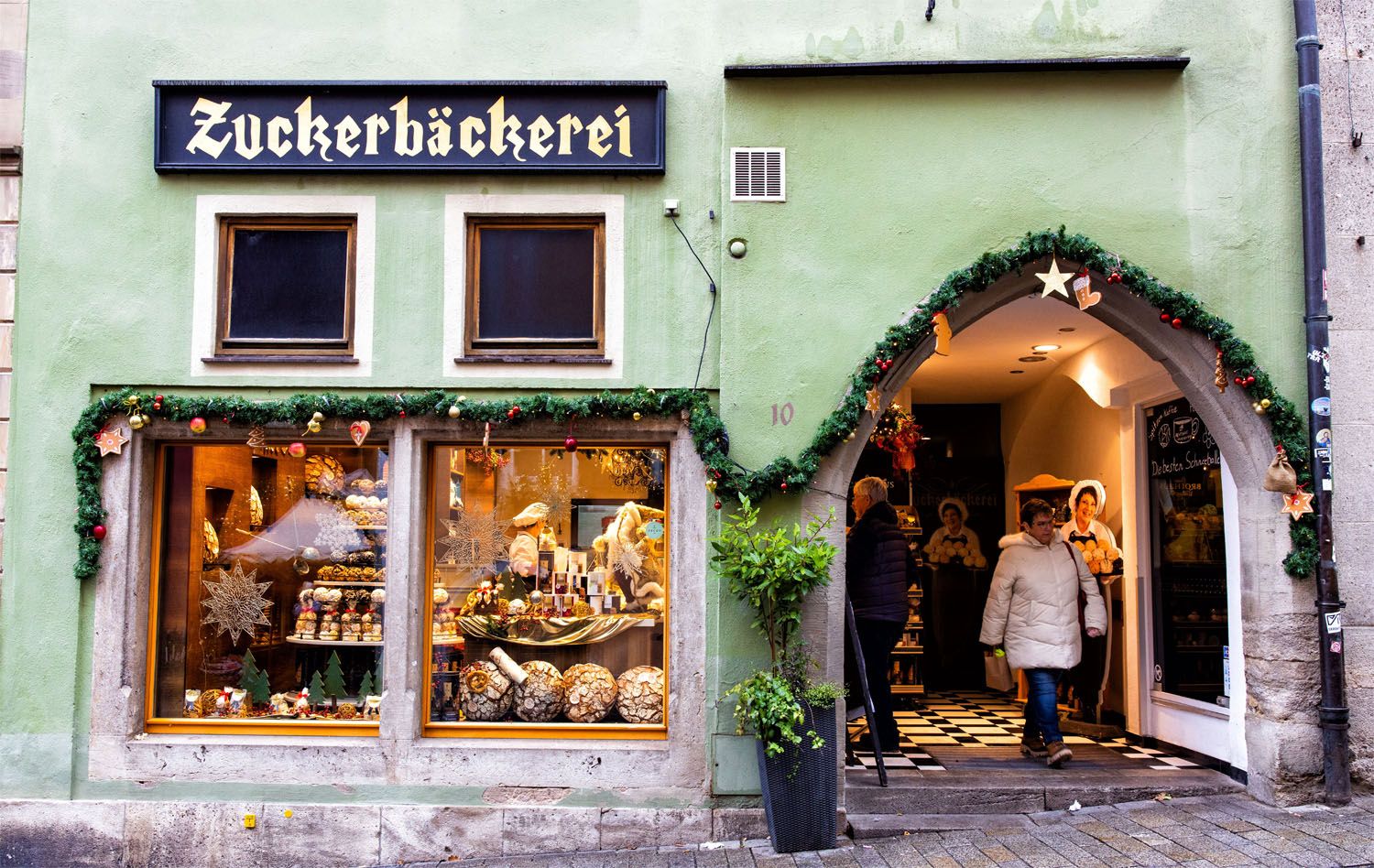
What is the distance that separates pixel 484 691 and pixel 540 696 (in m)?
0.37

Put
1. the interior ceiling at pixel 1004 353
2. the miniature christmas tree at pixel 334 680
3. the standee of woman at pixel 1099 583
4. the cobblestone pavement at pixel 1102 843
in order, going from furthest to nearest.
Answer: the standee of woman at pixel 1099 583
the interior ceiling at pixel 1004 353
the miniature christmas tree at pixel 334 680
the cobblestone pavement at pixel 1102 843

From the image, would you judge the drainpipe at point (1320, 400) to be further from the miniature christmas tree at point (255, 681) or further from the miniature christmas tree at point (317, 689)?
the miniature christmas tree at point (255, 681)

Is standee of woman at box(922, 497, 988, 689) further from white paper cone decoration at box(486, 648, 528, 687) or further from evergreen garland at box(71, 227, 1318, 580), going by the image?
white paper cone decoration at box(486, 648, 528, 687)

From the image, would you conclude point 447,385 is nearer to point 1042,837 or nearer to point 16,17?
point 16,17

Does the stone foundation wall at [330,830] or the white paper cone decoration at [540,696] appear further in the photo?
the white paper cone decoration at [540,696]

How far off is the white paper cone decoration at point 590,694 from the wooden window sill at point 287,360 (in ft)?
8.12

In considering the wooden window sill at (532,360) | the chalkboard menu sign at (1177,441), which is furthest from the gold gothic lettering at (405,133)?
the chalkboard menu sign at (1177,441)

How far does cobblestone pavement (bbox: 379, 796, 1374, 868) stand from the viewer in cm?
582

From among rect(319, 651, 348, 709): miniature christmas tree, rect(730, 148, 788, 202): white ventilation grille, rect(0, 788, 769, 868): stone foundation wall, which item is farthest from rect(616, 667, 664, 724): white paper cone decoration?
rect(730, 148, 788, 202): white ventilation grille

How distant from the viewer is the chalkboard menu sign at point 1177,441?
25.6 ft

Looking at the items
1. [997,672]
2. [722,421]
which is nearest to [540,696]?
[722,421]

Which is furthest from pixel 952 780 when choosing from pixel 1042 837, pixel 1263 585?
pixel 1263 585

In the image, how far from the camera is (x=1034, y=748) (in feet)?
25.5

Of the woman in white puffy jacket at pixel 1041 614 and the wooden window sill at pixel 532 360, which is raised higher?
the wooden window sill at pixel 532 360
